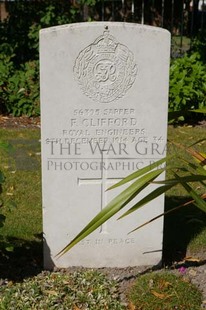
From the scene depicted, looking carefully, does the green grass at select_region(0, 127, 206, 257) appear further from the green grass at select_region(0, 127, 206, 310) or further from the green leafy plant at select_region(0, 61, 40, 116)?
the green leafy plant at select_region(0, 61, 40, 116)

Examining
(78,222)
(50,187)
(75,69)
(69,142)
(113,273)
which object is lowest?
(113,273)

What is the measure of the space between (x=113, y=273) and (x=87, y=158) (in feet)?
2.66

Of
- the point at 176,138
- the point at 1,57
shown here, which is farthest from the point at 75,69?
the point at 1,57

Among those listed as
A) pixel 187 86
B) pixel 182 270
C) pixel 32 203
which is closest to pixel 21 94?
pixel 187 86

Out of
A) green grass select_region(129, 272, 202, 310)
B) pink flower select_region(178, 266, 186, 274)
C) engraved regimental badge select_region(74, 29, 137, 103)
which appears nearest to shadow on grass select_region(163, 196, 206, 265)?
pink flower select_region(178, 266, 186, 274)

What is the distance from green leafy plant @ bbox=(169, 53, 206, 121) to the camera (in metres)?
7.77

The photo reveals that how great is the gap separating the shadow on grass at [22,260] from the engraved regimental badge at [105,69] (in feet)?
4.09

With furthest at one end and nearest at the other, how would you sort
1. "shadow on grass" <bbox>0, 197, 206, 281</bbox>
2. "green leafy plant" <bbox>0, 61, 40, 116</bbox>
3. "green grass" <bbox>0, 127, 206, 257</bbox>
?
"green leafy plant" <bbox>0, 61, 40, 116</bbox>, "green grass" <bbox>0, 127, 206, 257</bbox>, "shadow on grass" <bbox>0, 197, 206, 281</bbox>

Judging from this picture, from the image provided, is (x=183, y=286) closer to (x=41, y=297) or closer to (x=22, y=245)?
(x=41, y=297)

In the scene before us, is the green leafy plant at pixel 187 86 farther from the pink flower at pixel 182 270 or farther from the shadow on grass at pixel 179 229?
the pink flower at pixel 182 270

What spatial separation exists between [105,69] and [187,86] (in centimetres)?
426

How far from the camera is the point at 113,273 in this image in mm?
4062

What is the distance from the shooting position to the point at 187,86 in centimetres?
788

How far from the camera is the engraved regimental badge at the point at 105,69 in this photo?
12.2 ft
